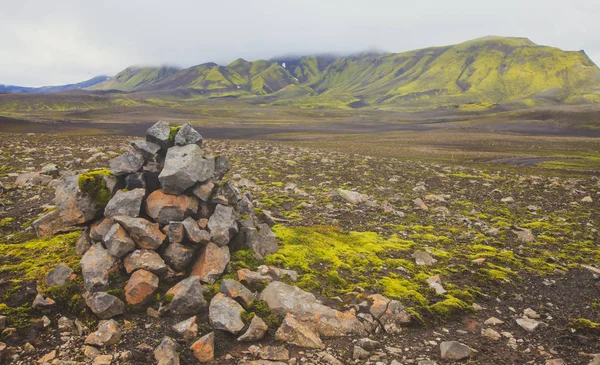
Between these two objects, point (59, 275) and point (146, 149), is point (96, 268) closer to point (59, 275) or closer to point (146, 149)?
point (59, 275)

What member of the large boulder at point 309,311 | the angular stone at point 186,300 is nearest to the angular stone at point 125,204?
the angular stone at point 186,300

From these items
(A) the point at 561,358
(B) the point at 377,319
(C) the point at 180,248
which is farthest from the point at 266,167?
(A) the point at 561,358

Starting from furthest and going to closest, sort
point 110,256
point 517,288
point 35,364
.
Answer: point 517,288
point 110,256
point 35,364

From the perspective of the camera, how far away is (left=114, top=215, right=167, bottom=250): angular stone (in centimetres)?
985

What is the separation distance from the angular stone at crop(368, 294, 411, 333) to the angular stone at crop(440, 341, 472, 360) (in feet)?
3.92

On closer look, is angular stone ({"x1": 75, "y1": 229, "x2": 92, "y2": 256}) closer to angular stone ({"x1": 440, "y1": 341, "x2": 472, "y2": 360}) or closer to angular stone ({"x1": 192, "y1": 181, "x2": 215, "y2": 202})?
angular stone ({"x1": 192, "y1": 181, "x2": 215, "y2": 202})

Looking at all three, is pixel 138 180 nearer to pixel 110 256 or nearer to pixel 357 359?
pixel 110 256

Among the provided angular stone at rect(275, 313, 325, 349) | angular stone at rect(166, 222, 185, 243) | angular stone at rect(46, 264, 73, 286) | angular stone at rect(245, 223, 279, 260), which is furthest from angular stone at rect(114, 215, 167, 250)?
angular stone at rect(275, 313, 325, 349)

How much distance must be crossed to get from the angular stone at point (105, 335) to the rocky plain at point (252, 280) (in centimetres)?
3

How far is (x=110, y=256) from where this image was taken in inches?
376

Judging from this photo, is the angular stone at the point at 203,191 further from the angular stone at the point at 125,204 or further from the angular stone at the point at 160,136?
the angular stone at the point at 160,136

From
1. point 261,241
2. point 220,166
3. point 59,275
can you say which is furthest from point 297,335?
point 220,166

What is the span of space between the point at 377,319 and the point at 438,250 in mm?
6115

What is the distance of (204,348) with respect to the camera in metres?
7.54
